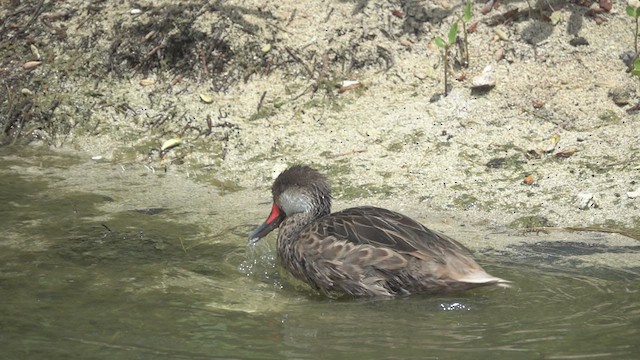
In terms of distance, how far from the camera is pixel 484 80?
928 centimetres

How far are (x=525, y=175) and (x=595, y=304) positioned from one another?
97.4 inches

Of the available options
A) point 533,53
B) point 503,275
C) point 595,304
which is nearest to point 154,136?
point 533,53

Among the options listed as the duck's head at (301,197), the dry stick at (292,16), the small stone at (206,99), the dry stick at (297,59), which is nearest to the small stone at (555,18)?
→ the dry stick at (297,59)

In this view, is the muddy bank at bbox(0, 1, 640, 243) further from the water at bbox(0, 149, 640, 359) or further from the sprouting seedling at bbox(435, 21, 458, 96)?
the water at bbox(0, 149, 640, 359)

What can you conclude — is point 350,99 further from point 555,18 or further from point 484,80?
point 555,18

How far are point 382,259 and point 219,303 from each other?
3.44ft

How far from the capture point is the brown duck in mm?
6426

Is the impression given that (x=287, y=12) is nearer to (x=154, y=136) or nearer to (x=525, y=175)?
(x=154, y=136)

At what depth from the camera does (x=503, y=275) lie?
6.65m

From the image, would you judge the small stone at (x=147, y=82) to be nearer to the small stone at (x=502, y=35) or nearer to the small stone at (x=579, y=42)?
the small stone at (x=502, y=35)

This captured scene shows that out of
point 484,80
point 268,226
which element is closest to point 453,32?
point 484,80

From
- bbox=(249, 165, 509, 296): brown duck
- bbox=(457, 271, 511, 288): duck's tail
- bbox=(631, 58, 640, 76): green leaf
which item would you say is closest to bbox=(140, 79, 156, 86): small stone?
bbox=(249, 165, 509, 296): brown duck

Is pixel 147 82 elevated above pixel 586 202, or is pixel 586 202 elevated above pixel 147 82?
pixel 147 82

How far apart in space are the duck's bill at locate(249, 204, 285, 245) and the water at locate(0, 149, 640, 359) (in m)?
0.12
